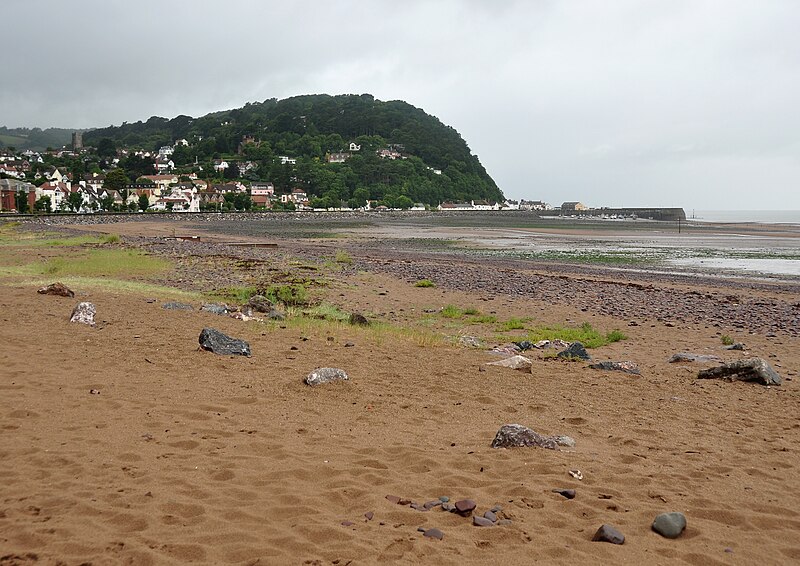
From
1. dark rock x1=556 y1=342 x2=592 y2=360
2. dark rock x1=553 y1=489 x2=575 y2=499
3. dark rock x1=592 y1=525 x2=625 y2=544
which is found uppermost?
dark rock x1=592 y1=525 x2=625 y2=544

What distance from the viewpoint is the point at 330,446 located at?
5961 mm

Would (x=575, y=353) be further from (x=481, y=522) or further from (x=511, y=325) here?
(x=481, y=522)

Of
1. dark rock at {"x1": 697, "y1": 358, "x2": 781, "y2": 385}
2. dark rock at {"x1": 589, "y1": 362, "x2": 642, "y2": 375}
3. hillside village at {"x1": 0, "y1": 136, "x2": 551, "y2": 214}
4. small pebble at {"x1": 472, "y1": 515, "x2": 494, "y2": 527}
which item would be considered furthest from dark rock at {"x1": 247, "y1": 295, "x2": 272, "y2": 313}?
hillside village at {"x1": 0, "y1": 136, "x2": 551, "y2": 214}

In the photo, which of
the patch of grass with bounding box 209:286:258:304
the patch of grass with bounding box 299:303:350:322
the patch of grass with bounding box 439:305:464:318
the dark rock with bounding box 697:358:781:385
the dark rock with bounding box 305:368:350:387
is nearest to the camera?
the dark rock with bounding box 305:368:350:387

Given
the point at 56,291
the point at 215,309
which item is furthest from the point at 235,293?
the point at 56,291

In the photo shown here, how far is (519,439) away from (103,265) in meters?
21.7

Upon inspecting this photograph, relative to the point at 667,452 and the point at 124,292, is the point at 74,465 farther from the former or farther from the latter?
the point at 124,292

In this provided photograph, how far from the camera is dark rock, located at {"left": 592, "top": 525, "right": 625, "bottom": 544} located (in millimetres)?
4168

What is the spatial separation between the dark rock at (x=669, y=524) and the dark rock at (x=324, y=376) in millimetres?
4641

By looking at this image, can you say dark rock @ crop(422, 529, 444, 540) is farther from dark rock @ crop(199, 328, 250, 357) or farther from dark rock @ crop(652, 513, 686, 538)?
dark rock @ crop(199, 328, 250, 357)

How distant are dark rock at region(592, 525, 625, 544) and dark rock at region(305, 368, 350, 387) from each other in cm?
451

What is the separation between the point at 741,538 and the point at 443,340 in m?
7.51

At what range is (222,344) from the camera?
9.55m

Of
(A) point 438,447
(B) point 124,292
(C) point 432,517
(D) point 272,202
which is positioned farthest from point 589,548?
(D) point 272,202
